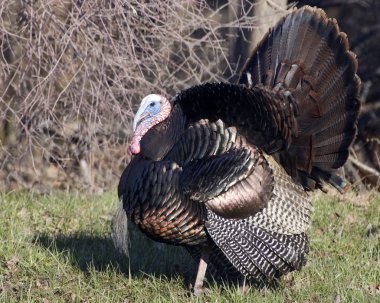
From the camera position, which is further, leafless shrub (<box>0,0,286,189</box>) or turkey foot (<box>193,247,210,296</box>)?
leafless shrub (<box>0,0,286,189</box>)

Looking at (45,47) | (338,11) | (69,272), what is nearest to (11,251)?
(69,272)

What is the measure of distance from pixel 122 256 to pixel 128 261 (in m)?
0.13

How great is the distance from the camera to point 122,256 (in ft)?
22.1

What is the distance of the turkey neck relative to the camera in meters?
5.86

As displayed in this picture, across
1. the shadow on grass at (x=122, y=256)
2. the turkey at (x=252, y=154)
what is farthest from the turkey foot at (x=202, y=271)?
the shadow on grass at (x=122, y=256)

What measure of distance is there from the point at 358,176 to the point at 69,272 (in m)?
4.61

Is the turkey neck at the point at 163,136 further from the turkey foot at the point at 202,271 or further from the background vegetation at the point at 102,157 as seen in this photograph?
the background vegetation at the point at 102,157

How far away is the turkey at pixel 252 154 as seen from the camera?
5.76 m

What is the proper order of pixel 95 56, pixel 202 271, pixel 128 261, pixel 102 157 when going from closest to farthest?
pixel 202 271
pixel 128 261
pixel 95 56
pixel 102 157

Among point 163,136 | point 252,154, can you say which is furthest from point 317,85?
point 163,136

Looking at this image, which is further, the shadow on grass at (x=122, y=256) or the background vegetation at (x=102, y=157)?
the shadow on grass at (x=122, y=256)

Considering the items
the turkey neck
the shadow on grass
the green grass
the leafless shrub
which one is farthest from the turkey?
the leafless shrub

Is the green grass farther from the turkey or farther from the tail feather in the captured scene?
the tail feather

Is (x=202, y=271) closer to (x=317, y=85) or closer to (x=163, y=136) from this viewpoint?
(x=163, y=136)
